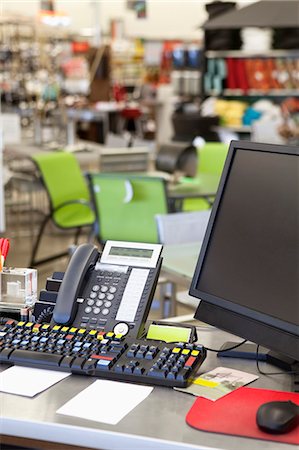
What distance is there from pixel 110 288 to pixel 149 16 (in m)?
14.6

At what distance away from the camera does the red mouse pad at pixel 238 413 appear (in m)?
1.44

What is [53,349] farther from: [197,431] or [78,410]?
[197,431]

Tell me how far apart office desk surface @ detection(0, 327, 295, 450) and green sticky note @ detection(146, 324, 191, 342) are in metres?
0.26

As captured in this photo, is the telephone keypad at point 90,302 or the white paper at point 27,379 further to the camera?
the telephone keypad at point 90,302

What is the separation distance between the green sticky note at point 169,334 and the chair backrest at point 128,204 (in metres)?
2.96

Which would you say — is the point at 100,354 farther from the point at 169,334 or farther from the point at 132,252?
the point at 132,252

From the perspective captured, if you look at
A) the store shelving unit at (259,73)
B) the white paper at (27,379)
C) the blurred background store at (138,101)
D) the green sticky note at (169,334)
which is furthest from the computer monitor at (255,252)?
the store shelving unit at (259,73)

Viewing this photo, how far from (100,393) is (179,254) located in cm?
169

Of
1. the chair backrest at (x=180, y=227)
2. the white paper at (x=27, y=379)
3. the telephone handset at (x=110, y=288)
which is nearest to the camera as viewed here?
the white paper at (x=27, y=379)

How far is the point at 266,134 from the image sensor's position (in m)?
8.54

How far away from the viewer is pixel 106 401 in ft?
5.17

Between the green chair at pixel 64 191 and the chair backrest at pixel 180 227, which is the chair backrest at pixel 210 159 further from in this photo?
the chair backrest at pixel 180 227

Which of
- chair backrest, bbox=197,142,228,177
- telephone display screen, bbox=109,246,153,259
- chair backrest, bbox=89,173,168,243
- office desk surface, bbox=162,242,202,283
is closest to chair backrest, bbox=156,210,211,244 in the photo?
office desk surface, bbox=162,242,202,283

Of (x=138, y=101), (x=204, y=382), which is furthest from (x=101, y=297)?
(x=138, y=101)
